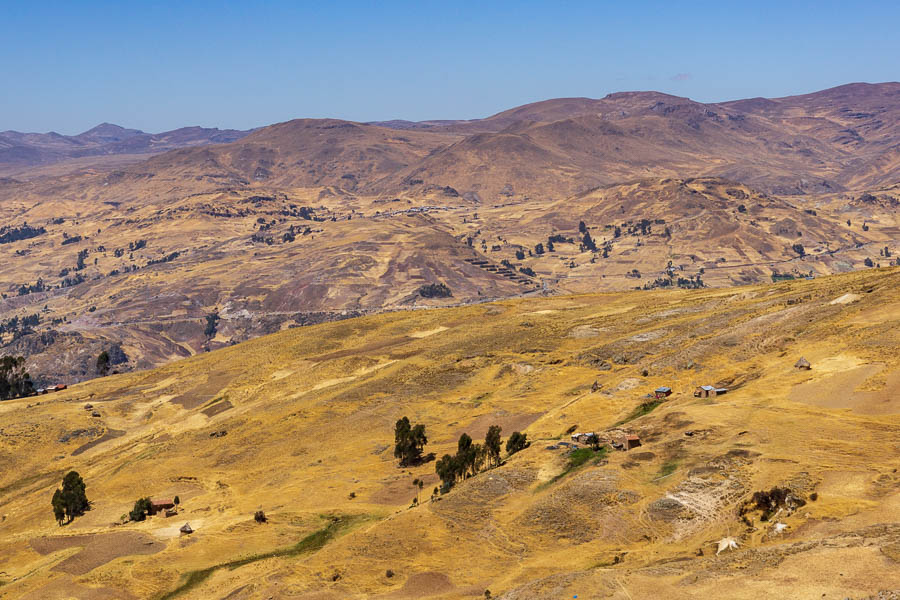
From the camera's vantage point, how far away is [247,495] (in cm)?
6881

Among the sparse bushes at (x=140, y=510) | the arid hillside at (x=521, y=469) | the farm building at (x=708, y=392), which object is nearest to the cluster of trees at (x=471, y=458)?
the arid hillside at (x=521, y=469)

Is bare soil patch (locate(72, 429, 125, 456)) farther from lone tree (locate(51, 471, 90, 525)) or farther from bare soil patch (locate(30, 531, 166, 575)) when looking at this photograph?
bare soil patch (locate(30, 531, 166, 575))

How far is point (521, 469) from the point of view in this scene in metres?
57.2

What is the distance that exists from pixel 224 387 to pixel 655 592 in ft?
275

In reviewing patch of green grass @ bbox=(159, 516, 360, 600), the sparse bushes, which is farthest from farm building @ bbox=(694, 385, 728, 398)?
the sparse bushes

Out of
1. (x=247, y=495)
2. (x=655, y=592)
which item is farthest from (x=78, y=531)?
(x=655, y=592)

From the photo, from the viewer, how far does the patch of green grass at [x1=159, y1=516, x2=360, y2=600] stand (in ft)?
163

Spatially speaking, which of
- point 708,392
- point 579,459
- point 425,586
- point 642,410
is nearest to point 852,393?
point 708,392

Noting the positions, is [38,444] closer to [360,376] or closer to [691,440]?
[360,376]

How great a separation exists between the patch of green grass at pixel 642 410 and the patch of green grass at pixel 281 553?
2448 centimetres

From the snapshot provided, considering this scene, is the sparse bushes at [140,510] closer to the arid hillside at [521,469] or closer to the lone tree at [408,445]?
the arid hillside at [521,469]

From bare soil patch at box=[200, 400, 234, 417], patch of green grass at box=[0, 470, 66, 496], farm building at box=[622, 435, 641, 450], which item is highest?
farm building at box=[622, 435, 641, 450]

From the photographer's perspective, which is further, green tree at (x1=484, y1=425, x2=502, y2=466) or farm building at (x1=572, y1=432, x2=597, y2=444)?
green tree at (x1=484, y1=425, x2=502, y2=466)

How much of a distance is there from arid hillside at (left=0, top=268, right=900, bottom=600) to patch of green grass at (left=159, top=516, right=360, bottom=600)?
7.7 inches
